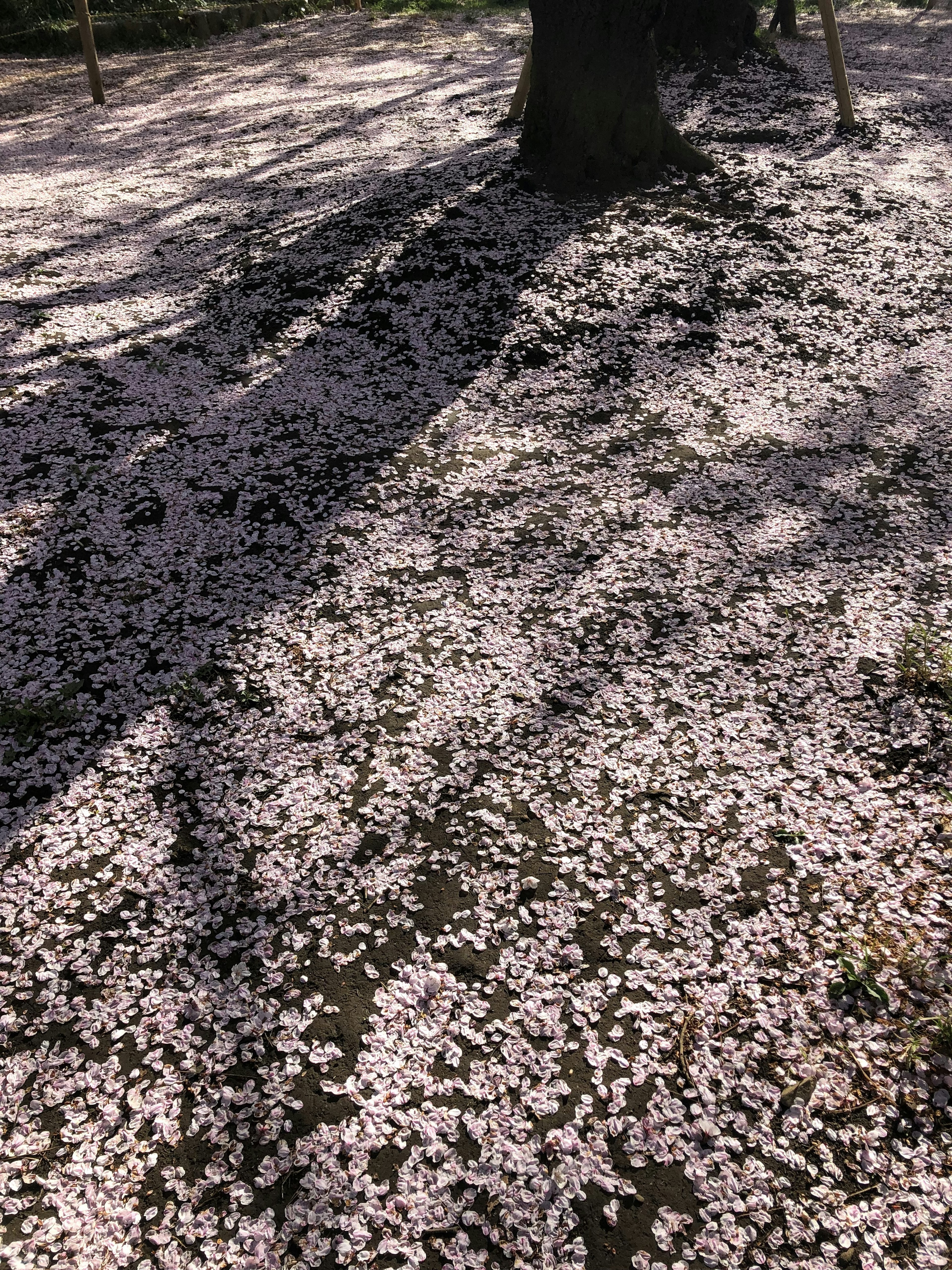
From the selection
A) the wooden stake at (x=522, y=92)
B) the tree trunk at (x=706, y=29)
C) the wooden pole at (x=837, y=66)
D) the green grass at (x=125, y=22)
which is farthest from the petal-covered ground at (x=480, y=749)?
the green grass at (x=125, y=22)

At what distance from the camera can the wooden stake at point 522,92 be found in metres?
8.94

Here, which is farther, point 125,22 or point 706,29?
point 125,22

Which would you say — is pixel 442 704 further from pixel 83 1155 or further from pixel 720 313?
pixel 720 313

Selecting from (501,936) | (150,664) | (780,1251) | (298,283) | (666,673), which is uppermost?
(298,283)

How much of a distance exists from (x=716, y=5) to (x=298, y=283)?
32.5ft

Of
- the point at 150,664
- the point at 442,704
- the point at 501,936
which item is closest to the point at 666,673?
the point at 442,704

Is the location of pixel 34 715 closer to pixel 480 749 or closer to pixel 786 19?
pixel 480 749

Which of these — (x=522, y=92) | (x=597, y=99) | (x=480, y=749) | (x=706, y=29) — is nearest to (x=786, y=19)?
(x=706, y=29)

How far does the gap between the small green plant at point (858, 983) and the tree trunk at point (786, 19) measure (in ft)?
60.1

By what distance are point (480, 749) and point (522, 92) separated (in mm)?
9655

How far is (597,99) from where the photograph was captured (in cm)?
774

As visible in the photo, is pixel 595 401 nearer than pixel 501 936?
No

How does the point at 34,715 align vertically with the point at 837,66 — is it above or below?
below

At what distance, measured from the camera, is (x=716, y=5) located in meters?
12.2
